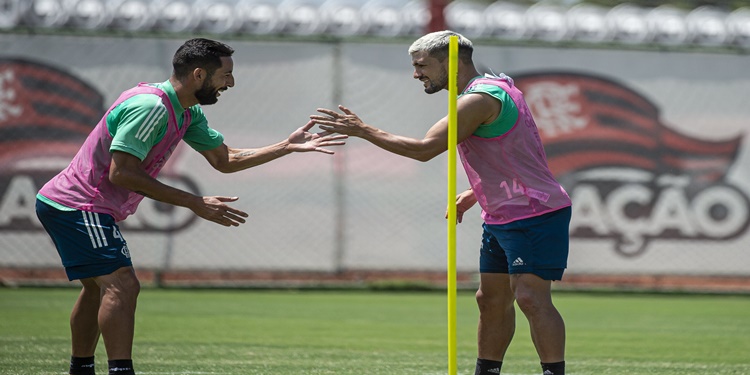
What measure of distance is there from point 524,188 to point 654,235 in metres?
10.3

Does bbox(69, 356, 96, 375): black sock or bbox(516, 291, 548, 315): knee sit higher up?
bbox(516, 291, 548, 315): knee

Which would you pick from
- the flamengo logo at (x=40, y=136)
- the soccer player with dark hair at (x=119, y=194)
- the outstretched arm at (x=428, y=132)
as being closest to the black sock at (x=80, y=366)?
the soccer player with dark hair at (x=119, y=194)

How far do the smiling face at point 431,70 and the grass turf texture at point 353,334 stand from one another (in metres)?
2.31

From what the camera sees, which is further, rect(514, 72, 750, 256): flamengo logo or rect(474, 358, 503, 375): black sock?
rect(514, 72, 750, 256): flamengo logo

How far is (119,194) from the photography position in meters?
6.66

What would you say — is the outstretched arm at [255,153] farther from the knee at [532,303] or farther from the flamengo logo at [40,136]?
the flamengo logo at [40,136]

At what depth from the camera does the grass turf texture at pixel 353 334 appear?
817 cm

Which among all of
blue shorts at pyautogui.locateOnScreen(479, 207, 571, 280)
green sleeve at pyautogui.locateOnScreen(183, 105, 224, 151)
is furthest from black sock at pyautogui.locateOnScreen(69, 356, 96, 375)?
blue shorts at pyautogui.locateOnScreen(479, 207, 571, 280)

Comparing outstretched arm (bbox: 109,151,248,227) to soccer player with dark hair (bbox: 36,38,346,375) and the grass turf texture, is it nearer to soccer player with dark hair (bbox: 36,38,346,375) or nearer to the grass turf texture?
soccer player with dark hair (bbox: 36,38,346,375)

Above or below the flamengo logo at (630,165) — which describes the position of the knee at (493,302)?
below

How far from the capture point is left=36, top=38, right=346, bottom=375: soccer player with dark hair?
6.30 meters

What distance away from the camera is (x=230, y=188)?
15.7 meters

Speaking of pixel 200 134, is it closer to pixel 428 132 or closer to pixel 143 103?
pixel 143 103

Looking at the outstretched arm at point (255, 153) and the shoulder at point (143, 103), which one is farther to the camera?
the outstretched arm at point (255, 153)
